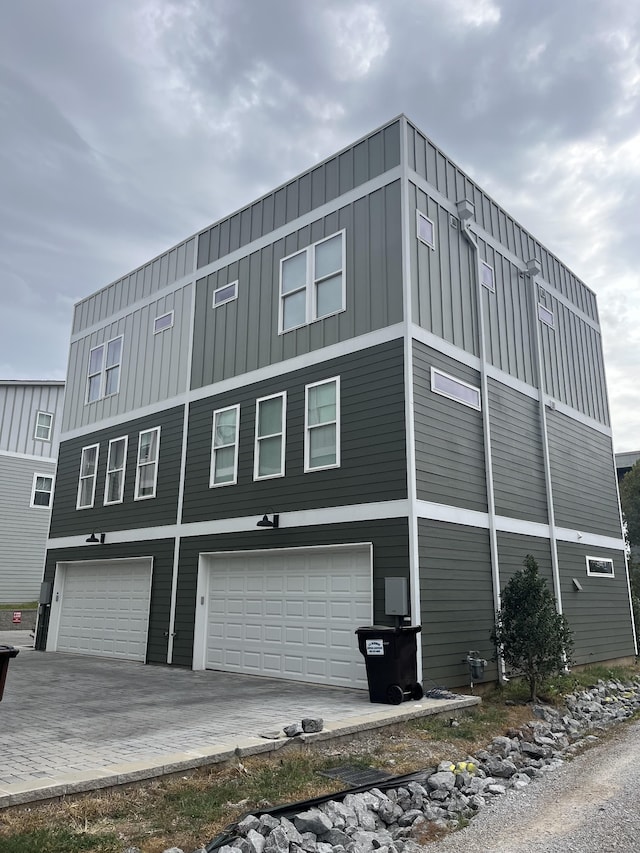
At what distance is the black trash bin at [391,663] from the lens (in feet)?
25.8

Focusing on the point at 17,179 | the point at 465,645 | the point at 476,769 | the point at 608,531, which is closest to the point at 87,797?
the point at 476,769

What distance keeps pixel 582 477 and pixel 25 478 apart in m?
19.3

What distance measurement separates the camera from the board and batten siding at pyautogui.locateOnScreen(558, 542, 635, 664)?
40.4 ft

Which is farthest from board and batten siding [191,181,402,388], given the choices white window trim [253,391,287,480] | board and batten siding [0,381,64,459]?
board and batten siding [0,381,64,459]

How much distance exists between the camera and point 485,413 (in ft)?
36.0

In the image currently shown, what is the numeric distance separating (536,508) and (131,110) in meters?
11.1

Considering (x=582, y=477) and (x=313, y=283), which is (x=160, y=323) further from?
(x=582, y=477)

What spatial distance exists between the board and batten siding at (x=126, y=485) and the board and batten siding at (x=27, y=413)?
7.98 metres

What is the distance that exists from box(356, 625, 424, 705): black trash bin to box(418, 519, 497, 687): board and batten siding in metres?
0.54

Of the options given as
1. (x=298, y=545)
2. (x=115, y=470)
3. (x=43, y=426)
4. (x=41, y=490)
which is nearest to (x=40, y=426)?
(x=43, y=426)

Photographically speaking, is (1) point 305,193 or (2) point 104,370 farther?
(2) point 104,370

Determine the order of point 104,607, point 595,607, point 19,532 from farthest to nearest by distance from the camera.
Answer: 1. point 19,532
2. point 104,607
3. point 595,607

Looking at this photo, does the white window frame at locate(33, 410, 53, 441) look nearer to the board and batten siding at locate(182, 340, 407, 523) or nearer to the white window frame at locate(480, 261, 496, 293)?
the board and batten siding at locate(182, 340, 407, 523)

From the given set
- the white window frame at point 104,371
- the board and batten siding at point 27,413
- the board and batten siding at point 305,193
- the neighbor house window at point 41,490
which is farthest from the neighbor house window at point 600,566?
the board and batten siding at point 27,413
